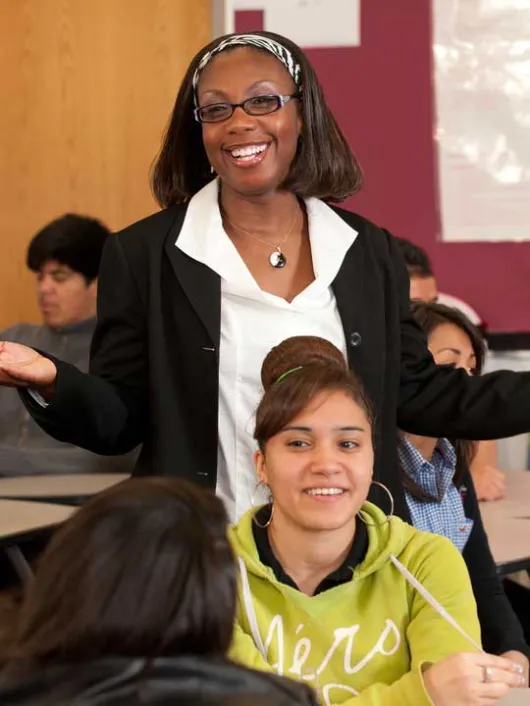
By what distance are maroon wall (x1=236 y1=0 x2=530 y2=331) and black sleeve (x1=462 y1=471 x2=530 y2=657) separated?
2100 millimetres

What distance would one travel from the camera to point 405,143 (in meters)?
4.70

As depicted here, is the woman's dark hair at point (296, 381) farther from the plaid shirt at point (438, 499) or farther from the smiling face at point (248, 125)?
the plaid shirt at point (438, 499)

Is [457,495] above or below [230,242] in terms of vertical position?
below

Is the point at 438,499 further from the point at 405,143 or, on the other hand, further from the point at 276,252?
the point at 405,143

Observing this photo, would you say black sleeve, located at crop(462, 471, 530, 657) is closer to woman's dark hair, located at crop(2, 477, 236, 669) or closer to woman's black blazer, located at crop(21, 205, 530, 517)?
woman's black blazer, located at crop(21, 205, 530, 517)

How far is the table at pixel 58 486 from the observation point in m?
3.33

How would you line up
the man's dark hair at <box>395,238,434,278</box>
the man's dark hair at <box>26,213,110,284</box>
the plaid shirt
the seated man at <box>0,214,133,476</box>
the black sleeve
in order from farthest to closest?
the man's dark hair at <box>26,213,110,284</box> → the seated man at <box>0,214,133,476</box> → the man's dark hair at <box>395,238,434,278</box> → the plaid shirt → the black sleeve

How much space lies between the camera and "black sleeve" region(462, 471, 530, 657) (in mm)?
2539

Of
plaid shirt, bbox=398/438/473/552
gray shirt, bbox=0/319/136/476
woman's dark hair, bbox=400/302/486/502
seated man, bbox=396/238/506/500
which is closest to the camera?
plaid shirt, bbox=398/438/473/552

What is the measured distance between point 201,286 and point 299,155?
0.93 feet

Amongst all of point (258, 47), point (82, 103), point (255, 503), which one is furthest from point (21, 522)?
point (82, 103)

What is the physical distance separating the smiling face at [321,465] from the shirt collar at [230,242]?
29cm

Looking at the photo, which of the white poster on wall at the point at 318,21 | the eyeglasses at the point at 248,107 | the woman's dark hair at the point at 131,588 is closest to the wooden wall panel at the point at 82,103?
the white poster on wall at the point at 318,21

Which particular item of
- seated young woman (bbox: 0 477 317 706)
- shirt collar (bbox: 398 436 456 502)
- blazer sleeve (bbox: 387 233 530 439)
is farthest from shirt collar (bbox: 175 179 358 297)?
seated young woman (bbox: 0 477 317 706)
